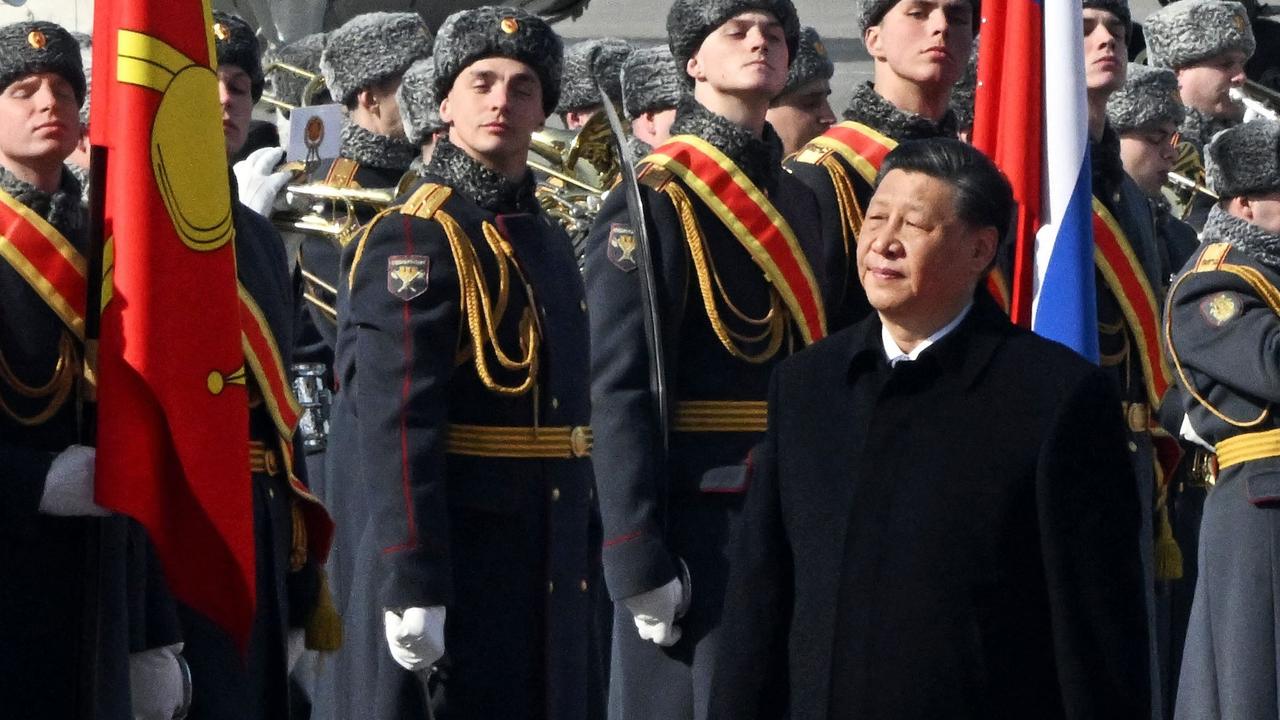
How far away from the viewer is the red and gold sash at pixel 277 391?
22.1 feet

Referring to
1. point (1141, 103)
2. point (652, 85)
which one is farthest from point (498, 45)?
point (1141, 103)

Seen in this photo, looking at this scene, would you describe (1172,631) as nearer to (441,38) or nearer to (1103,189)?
(1103,189)

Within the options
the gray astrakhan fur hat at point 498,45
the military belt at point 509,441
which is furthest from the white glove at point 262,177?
the military belt at point 509,441

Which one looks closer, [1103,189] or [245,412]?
[245,412]

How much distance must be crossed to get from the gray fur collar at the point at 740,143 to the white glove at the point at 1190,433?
173 cm

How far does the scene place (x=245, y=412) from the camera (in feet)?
20.0

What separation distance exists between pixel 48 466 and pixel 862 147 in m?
2.39

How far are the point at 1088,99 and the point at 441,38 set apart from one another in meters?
1.88

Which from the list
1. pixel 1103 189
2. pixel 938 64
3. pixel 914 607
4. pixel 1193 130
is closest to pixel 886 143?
pixel 938 64

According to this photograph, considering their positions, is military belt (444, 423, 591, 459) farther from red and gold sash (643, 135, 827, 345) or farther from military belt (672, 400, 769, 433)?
red and gold sash (643, 135, 827, 345)

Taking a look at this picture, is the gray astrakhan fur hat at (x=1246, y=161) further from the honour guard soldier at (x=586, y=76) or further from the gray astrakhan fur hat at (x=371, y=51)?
the honour guard soldier at (x=586, y=76)

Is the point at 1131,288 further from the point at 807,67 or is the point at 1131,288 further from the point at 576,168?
the point at 576,168

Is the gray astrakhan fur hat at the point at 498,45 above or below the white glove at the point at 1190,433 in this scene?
above

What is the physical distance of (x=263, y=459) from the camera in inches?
268
